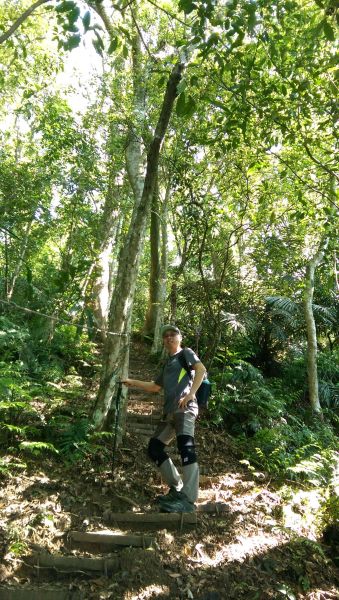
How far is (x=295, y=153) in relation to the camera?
9.35 m

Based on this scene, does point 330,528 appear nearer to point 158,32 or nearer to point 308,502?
point 308,502

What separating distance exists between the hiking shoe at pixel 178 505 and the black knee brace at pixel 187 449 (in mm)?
405

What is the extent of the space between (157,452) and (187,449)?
16.9 inches

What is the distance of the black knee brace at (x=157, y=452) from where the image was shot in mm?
5258

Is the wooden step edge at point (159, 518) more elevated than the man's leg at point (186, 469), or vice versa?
the man's leg at point (186, 469)

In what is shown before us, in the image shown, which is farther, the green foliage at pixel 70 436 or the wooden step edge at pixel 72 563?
the green foliage at pixel 70 436

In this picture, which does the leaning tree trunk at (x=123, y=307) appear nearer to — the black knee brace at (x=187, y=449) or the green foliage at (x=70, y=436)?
the green foliage at (x=70, y=436)

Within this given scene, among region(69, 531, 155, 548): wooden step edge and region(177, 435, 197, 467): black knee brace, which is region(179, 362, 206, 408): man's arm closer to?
region(177, 435, 197, 467): black knee brace

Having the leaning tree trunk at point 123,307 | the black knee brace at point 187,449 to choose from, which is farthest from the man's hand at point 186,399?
the leaning tree trunk at point 123,307

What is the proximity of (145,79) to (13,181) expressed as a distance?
4.03 meters

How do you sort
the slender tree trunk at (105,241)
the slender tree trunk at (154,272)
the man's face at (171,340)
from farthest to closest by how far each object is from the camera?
the slender tree trunk at (154,272) < the slender tree trunk at (105,241) < the man's face at (171,340)

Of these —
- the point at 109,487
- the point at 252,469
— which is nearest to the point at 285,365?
the point at 252,469

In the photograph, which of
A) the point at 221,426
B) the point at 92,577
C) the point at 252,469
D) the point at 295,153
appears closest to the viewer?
the point at 92,577

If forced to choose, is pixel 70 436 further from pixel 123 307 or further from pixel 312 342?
pixel 312 342
